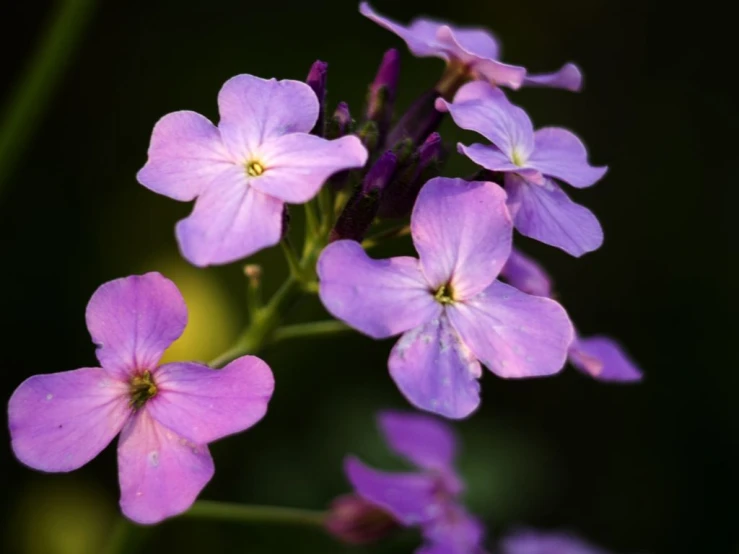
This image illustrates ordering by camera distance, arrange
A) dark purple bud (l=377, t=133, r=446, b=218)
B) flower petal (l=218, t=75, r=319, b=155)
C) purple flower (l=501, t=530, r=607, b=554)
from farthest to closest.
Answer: purple flower (l=501, t=530, r=607, b=554) → dark purple bud (l=377, t=133, r=446, b=218) → flower petal (l=218, t=75, r=319, b=155)

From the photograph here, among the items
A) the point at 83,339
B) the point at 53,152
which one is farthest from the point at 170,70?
the point at 83,339

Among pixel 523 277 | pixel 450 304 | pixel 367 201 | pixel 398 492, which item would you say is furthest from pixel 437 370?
pixel 398 492

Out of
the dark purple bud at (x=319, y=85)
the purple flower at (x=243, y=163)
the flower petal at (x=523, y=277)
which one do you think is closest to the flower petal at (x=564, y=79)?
the flower petal at (x=523, y=277)

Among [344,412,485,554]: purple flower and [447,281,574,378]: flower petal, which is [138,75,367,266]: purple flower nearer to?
[447,281,574,378]: flower petal

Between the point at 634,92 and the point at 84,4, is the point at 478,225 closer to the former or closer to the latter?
the point at 84,4

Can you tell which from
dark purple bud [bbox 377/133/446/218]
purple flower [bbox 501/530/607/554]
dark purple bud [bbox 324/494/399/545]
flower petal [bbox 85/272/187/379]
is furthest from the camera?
purple flower [bbox 501/530/607/554]

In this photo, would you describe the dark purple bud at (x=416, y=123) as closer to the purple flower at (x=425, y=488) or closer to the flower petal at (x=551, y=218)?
the flower petal at (x=551, y=218)

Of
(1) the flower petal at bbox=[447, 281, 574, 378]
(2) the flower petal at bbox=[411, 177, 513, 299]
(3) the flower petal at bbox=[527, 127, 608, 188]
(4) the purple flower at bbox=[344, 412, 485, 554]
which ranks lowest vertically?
(4) the purple flower at bbox=[344, 412, 485, 554]

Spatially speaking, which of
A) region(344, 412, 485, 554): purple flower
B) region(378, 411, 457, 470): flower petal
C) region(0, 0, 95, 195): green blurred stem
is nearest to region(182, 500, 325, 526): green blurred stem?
region(344, 412, 485, 554): purple flower
